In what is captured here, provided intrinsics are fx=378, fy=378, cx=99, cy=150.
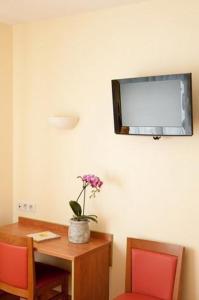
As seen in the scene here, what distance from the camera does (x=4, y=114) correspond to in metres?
3.30

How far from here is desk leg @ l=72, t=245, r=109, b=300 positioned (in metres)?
2.48

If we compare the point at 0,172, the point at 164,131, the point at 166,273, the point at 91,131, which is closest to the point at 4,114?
the point at 0,172

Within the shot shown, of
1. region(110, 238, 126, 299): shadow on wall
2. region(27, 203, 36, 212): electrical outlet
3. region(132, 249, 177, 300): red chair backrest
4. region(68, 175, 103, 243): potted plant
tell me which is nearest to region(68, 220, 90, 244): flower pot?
region(68, 175, 103, 243): potted plant

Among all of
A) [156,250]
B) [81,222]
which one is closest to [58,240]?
[81,222]

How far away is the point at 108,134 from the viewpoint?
2850 mm

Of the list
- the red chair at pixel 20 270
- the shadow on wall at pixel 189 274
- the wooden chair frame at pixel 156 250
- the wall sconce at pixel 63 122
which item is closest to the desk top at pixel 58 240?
the red chair at pixel 20 270

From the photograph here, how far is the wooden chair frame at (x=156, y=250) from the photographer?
245 cm

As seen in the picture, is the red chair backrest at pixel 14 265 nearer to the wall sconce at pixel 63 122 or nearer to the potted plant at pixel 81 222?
the potted plant at pixel 81 222

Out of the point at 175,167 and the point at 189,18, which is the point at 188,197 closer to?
the point at 175,167

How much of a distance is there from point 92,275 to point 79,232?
1.01 feet

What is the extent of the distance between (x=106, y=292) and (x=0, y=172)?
1336 millimetres

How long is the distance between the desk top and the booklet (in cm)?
4

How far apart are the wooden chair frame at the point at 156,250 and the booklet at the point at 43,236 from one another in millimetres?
593

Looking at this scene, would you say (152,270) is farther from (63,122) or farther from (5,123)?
(5,123)
